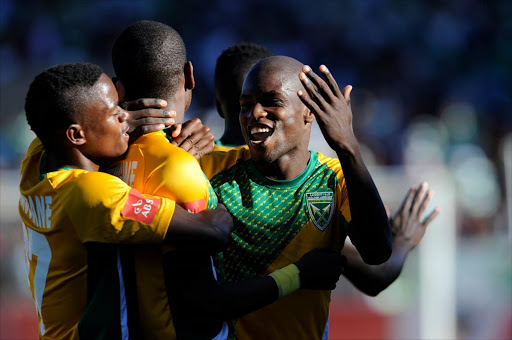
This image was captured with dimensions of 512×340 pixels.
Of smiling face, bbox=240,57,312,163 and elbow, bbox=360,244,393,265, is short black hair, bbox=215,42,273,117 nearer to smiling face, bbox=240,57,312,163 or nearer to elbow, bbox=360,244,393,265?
smiling face, bbox=240,57,312,163

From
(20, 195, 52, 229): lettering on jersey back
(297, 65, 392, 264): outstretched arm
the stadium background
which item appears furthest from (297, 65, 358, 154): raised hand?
the stadium background

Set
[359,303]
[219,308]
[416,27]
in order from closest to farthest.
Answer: [219,308] → [359,303] → [416,27]

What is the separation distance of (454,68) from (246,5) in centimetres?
499

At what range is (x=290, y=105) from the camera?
11.5ft

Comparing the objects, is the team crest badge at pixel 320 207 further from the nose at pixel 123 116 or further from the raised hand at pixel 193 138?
the nose at pixel 123 116

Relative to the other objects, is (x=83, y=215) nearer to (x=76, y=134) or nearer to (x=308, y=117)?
(x=76, y=134)

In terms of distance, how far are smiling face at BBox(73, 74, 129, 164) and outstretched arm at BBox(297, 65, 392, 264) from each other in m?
0.83

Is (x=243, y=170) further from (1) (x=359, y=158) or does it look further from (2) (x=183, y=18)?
(2) (x=183, y=18)

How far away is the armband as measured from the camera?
2.98 metres

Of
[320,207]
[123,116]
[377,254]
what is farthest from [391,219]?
[123,116]

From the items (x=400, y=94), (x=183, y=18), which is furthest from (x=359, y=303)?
(x=183, y=18)

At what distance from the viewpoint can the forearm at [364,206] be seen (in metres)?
3.04

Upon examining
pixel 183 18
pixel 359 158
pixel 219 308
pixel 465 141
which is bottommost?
pixel 219 308

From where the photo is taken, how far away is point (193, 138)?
315cm
